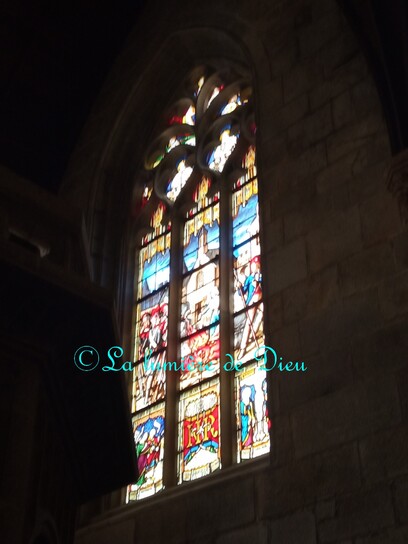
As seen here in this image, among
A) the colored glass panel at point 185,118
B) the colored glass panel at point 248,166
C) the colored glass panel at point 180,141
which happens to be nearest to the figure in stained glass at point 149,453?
the colored glass panel at point 248,166

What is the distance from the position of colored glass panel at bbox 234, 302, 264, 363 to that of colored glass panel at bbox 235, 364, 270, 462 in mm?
144

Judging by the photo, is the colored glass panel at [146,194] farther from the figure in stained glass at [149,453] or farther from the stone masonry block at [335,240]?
the stone masonry block at [335,240]

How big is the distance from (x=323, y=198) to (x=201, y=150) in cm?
232

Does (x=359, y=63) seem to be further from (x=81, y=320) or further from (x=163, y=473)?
(x=81, y=320)

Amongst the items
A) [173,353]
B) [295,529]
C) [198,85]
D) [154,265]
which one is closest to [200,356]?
[173,353]

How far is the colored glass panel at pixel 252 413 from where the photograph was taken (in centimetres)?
616

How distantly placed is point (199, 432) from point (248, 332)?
83 centimetres

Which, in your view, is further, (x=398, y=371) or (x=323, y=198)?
(x=323, y=198)

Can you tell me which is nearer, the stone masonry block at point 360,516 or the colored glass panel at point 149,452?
the stone masonry block at point 360,516

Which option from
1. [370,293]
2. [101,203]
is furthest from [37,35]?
[370,293]

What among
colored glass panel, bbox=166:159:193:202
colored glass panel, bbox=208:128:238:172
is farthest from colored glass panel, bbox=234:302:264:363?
colored glass panel, bbox=166:159:193:202

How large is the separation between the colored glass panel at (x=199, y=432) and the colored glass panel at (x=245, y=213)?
133cm

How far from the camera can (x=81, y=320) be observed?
3.34m

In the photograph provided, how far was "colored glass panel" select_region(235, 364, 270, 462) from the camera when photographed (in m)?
6.16
